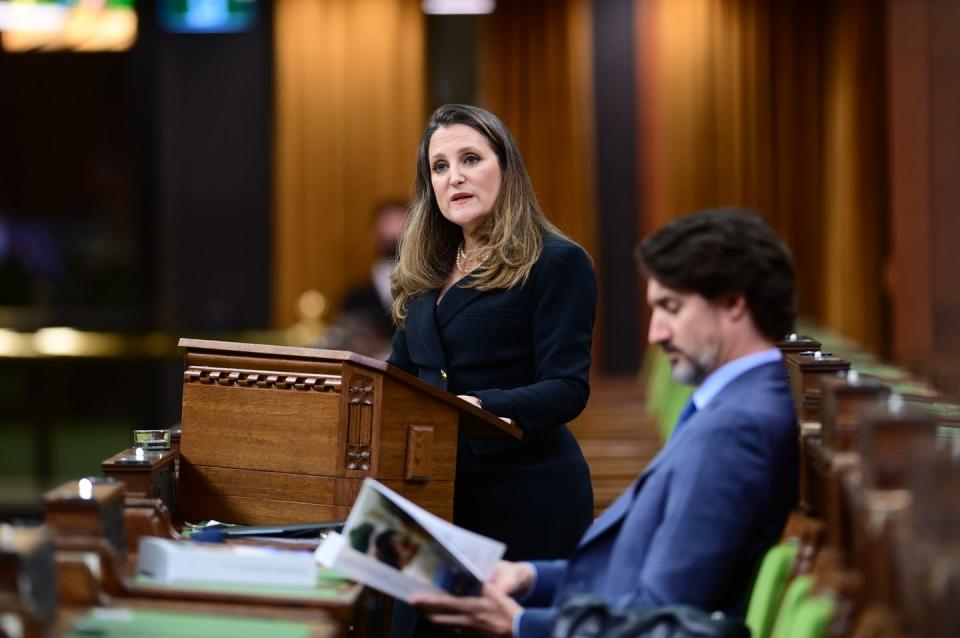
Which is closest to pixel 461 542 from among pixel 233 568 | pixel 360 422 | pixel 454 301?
pixel 233 568

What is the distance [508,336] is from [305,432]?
586 millimetres

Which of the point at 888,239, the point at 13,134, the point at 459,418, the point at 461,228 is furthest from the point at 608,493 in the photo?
the point at 13,134

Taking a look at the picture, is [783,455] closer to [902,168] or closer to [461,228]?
[461,228]

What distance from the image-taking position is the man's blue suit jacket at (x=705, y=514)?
2.47 meters

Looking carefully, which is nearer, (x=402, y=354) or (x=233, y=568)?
(x=233, y=568)

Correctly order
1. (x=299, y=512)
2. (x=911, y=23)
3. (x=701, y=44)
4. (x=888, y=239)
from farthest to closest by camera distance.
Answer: (x=701, y=44), (x=888, y=239), (x=911, y=23), (x=299, y=512)

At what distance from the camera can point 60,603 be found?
8.04 feet

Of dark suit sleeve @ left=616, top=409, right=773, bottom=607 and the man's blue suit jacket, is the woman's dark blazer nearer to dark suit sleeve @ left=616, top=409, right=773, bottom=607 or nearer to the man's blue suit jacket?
the man's blue suit jacket

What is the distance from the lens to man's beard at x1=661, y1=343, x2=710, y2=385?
258 cm

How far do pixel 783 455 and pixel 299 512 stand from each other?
1.09 meters

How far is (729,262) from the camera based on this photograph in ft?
8.25

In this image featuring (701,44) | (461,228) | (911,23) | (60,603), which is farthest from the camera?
(701,44)

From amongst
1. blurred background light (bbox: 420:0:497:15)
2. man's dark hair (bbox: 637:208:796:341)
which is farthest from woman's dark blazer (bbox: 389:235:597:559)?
blurred background light (bbox: 420:0:497:15)

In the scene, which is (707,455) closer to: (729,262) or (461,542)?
(729,262)
